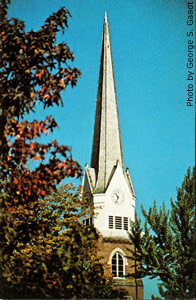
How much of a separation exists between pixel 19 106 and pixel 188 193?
12.0 metres

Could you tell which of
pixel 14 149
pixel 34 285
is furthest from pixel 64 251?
pixel 14 149

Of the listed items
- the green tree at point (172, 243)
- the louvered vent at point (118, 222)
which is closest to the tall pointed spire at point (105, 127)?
the louvered vent at point (118, 222)

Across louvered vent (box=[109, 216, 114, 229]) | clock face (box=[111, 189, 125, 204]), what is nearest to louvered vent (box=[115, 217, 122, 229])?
louvered vent (box=[109, 216, 114, 229])

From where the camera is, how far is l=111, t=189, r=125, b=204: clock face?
3431 cm

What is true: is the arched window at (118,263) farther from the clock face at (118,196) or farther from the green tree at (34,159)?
the green tree at (34,159)

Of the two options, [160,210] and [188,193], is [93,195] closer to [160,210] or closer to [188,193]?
[160,210]

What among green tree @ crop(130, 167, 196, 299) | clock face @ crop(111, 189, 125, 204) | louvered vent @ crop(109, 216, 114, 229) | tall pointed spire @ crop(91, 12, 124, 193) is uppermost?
tall pointed spire @ crop(91, 12, 124, 193)

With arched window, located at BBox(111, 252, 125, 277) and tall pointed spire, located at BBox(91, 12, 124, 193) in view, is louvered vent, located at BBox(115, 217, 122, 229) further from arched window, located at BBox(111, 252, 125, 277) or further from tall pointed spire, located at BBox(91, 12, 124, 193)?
tall pointed spire, located at BBox(91, 12, 124, 193)

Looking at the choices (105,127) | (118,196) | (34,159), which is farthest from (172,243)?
(105,127)

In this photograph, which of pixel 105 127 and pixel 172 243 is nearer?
pixel 172 243

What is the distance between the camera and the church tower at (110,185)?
3195 centimetres

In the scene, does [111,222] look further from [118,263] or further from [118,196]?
[118,263]

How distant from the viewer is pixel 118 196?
34594 mm

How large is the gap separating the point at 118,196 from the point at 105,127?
6.20 m
